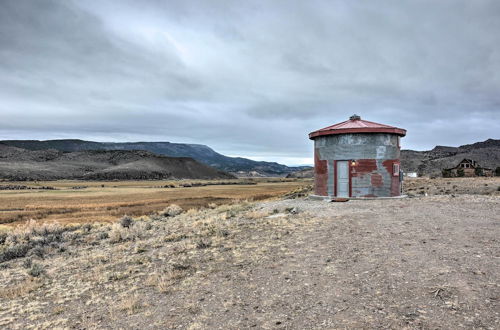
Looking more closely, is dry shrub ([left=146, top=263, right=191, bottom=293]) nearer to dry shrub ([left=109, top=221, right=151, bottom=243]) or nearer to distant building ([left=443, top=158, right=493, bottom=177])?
dry shrub ([left=109, top=221, right=151, bottom=243])

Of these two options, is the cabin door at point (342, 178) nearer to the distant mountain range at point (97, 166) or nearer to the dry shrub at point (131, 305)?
the dry shrub at point (131, 305)

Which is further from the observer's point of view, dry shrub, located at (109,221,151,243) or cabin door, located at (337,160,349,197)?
cabin door, located at (337,160,349,197)

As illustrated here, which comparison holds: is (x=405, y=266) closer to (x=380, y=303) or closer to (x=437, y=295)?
(x=437, y=295)

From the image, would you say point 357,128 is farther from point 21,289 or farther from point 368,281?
point 21,289

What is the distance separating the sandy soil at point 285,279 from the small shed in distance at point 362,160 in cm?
556

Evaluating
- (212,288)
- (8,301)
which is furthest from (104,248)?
(212,288)

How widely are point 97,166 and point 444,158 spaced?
118406 millimetres

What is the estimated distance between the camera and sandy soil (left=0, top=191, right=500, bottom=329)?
564 cm

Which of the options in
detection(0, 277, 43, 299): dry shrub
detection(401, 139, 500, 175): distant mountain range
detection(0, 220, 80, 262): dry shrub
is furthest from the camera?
detection(401, 139, 500, 175): distant mountain range

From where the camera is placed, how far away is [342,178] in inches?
755

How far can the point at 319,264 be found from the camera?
8.02 meters

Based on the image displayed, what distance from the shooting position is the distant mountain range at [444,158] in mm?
91375

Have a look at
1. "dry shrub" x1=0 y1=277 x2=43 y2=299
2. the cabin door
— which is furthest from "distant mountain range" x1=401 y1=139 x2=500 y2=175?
"dry shrub" x1=0 y1=277 x2=43 y2=299

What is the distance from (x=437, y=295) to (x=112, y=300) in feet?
21.1
